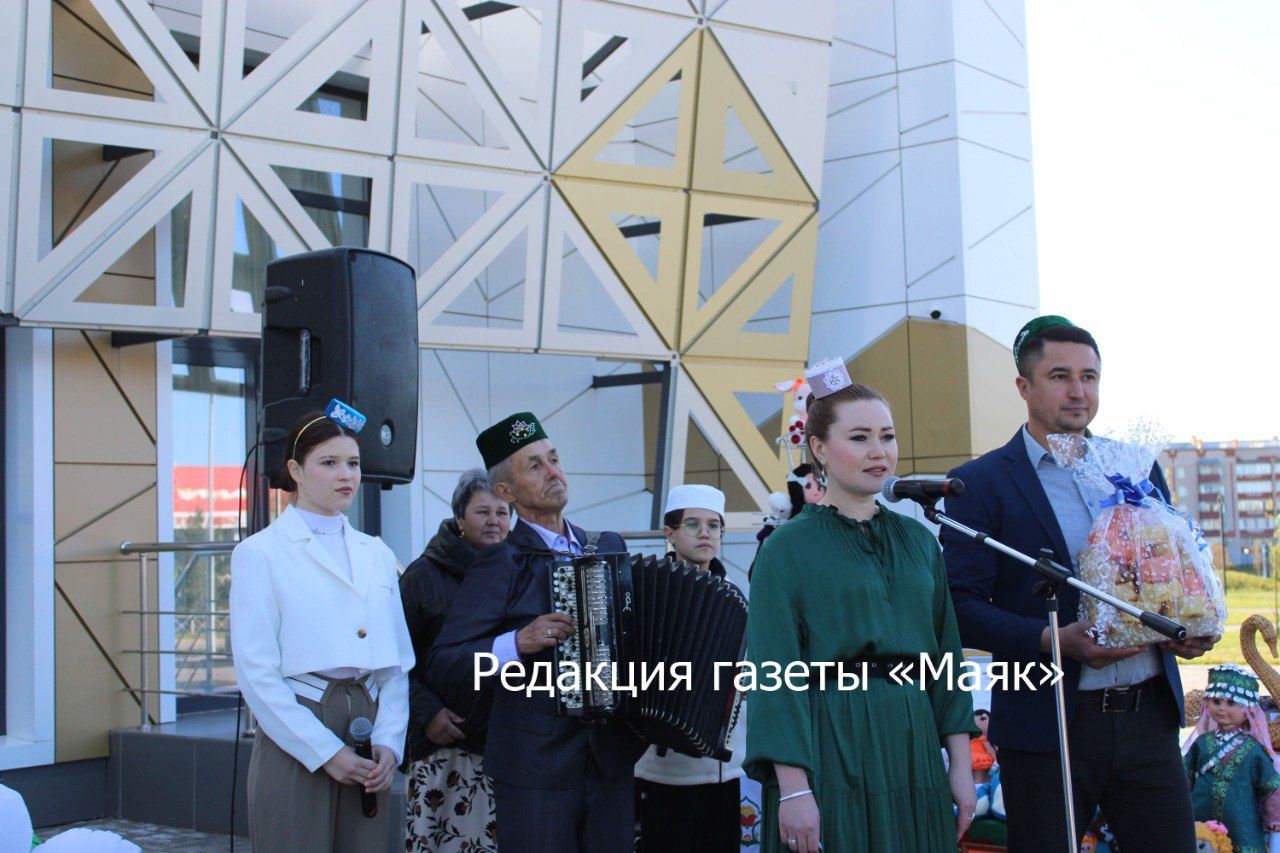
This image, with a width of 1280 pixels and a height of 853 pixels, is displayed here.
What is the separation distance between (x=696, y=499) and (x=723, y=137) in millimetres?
5105

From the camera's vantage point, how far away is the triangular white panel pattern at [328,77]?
762cm

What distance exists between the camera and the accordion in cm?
340

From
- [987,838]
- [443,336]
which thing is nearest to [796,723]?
[987,838]

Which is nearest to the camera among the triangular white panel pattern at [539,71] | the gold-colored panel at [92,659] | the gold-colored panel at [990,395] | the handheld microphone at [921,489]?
the handheld microphone at [921,489]

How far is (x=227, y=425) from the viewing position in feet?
28.2

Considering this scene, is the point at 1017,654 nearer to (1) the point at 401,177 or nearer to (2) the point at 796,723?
(2) the point at 796,723

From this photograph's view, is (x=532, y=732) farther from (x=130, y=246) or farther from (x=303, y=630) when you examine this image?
(x=130, y=246)

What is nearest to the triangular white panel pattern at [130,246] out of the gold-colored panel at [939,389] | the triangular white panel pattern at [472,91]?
the triangular white panel pattern at [472,91]

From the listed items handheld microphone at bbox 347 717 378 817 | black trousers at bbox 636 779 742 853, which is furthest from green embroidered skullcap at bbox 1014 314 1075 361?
handheld microphone at bbox 347 717 378 817

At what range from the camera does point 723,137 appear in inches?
367

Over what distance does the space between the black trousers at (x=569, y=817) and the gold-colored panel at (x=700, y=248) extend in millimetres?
5800

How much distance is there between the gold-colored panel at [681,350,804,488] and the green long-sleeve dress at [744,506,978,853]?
6.15m

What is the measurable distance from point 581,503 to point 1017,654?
24.8 ft

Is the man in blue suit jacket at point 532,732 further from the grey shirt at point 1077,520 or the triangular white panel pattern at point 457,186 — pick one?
the triangular white panel pattern at point 457,186
